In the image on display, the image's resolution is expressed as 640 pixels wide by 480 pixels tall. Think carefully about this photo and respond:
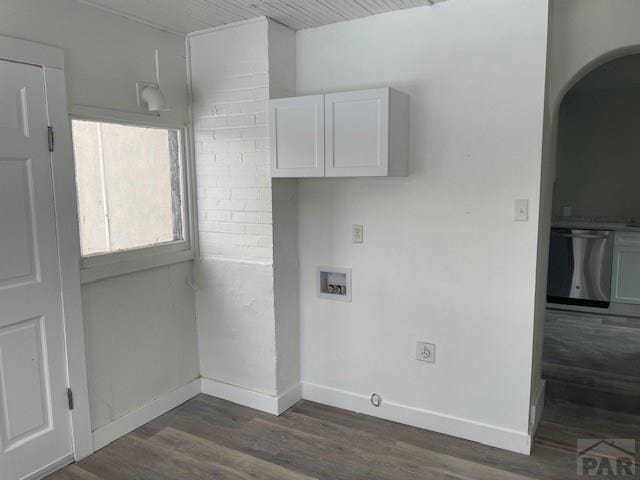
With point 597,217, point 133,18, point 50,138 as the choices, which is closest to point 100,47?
point 133,18

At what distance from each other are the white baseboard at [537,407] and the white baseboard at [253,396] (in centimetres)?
142

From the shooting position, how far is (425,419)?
2.88 meters

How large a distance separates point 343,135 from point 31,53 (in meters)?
1.52

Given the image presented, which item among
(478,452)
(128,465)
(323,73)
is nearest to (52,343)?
(128,465)

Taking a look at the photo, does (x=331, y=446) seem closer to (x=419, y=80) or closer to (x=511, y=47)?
(x=419, y=80)

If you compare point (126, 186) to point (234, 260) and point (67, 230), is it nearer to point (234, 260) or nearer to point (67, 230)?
point (67, 230)

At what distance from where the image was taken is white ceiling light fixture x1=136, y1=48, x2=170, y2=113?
2750 millimetres

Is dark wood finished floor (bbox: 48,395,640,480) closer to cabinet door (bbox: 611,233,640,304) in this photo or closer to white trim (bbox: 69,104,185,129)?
white trim (bbox: 69,104,185,129)

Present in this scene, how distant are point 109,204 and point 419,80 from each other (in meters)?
1.84

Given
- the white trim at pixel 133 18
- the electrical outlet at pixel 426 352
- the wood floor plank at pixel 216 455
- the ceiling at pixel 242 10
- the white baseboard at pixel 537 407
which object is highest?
the ceiling at pixel 242 10

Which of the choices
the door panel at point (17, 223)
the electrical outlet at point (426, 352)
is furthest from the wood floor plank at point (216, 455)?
the door panel at point (17, 223)

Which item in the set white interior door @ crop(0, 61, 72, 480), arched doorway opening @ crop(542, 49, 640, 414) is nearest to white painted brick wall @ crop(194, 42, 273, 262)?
white interior door @ crop(0, 61, 72, 480)

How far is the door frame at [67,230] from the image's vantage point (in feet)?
7.68

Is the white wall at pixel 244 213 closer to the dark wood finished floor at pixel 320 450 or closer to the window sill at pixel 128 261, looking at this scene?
the window sill at pixel 128 261
